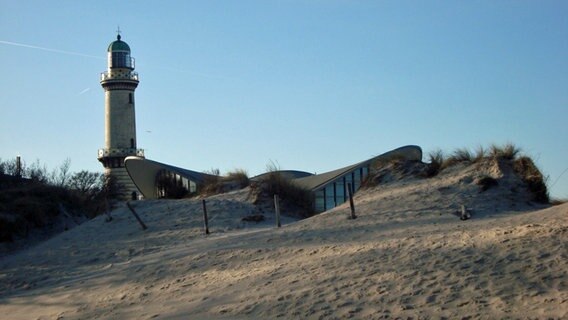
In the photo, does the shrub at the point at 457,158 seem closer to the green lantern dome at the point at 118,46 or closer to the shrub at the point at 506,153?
the shrub at the point at 506,153

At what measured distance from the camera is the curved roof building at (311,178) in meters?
30.7

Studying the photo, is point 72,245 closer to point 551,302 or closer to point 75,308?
point 75,308

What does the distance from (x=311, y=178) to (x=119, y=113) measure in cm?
2524

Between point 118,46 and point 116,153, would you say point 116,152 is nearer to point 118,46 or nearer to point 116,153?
point 116,153

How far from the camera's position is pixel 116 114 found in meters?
56.9

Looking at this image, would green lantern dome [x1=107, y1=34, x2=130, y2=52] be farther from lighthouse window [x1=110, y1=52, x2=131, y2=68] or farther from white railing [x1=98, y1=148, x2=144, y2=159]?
white railing [x1=98, y1=148, x2=144, y2=159]

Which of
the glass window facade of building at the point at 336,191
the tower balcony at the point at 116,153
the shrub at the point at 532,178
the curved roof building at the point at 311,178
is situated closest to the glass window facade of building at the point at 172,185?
the curved roof building at the point at 311,178

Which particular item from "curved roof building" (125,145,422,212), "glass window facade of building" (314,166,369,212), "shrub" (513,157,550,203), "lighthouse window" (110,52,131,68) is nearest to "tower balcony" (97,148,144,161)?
"lighthouse window" (110,52,131,68)

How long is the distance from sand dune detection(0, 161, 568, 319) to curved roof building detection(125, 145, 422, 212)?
5421 mm

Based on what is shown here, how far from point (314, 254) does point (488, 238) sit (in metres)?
3.16

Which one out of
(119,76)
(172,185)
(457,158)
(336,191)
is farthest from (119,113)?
(457,158)

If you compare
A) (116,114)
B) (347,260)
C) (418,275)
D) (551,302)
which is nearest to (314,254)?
(347,260)

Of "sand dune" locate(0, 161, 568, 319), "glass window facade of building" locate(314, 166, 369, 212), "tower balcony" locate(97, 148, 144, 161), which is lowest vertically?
"sand dune" locate(0, 161, 568, 319)

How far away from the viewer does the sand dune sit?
10711 millimetres
